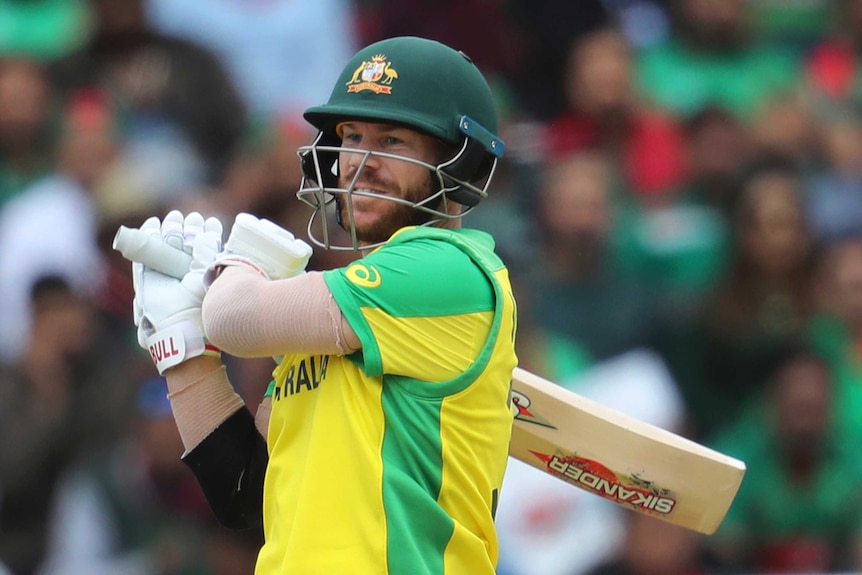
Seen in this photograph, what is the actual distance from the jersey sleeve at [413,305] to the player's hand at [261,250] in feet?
0.63

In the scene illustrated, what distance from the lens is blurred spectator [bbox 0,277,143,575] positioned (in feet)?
18.9

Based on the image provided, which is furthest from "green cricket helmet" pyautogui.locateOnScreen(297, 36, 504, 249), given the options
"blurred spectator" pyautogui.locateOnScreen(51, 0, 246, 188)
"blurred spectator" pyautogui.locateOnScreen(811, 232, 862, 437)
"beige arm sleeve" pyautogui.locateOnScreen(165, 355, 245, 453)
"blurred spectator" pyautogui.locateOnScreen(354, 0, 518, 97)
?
"blurred spectator" pyautogui.locateOnScreen(354, 0, 518, 97)

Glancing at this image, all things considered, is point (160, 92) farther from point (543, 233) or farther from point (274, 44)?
point (543, 233)

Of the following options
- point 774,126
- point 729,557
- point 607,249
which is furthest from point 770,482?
point 774,126

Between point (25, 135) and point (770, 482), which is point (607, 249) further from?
point (25, 135)

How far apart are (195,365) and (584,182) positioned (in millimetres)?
3398

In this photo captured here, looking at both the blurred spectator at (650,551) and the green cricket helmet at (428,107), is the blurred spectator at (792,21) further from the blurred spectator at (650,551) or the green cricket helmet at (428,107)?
the green cricket helmet at (428,107)

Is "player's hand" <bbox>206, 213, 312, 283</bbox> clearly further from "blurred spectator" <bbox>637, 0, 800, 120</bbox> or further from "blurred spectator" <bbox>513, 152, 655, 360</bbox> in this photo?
"blurred spectator" <bbox>637, 0, 800, 120</bbox>

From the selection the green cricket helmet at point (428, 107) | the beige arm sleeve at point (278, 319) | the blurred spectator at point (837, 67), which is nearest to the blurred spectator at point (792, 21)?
the blurred spectator at point (837, 67)

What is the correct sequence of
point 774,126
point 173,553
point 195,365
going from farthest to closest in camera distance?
point 774,126 < point 173,553 < point 195,365

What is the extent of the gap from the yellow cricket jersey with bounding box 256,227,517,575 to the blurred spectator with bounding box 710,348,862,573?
128 inches

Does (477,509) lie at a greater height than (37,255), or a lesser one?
greater

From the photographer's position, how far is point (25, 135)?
647cm

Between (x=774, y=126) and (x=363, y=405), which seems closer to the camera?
(x=363, y=405)
